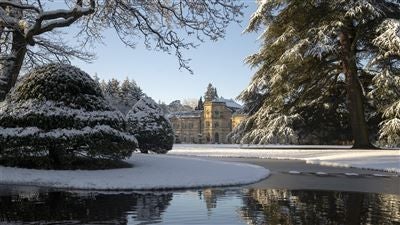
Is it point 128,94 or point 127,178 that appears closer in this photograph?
point 127,178

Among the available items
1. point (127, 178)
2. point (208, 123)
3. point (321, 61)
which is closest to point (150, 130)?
point (321, 61)

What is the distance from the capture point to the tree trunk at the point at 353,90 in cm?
3209

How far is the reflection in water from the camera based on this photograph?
7.77 meters

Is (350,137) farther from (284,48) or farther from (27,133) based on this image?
(27,133)

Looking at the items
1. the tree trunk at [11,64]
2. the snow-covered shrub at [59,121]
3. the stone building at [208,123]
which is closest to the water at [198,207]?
the snow-covered shrub at [59,121]

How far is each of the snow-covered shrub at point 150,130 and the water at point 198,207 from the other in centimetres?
1842

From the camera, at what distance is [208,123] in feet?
395

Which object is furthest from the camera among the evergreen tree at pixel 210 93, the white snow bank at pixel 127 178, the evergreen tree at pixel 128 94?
the evergreen tree at pixel 210 93

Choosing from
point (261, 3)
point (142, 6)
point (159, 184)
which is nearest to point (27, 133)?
point (159, 184)

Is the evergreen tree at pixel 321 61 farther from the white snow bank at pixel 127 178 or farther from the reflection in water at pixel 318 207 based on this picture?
the reflection in water at pixel 318 207

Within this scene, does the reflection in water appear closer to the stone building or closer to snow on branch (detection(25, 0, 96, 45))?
snow on branch (detection(25, 0, 96, 45))

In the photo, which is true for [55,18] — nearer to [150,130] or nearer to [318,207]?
[318,207]

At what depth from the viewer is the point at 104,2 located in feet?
58.5

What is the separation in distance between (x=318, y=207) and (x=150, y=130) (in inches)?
853
